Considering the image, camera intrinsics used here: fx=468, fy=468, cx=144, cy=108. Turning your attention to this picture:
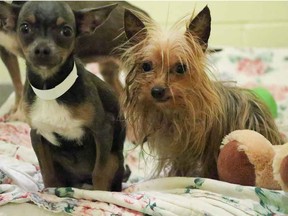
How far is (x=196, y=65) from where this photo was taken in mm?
1240

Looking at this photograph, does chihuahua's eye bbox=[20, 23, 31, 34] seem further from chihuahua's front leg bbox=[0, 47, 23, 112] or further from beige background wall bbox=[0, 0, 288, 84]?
beige background wall bbox=[0, 0, 288, 84]

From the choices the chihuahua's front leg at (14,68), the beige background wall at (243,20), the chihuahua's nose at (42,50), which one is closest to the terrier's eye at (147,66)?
the chihuahua's nose at (42,50)

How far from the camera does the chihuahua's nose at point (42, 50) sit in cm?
112

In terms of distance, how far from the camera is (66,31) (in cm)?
119

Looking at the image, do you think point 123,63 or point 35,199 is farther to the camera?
point 123,63

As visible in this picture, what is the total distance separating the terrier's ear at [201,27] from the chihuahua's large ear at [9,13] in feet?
1.52

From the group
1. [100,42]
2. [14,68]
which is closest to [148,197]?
[100,42]

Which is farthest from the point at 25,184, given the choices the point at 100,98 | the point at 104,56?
the point at 104,56

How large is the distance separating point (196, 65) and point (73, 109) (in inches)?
13.6

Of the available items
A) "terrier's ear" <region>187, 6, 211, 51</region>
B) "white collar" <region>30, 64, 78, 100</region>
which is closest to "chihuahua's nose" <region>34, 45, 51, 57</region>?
"white collar" <region>30, 64, 78, 100</region>

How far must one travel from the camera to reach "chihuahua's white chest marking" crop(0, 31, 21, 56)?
1737 mm

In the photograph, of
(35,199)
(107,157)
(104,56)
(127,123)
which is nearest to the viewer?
(35,199)

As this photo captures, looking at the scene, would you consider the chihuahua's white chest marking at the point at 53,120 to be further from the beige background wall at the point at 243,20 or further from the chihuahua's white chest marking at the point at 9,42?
the beige background wall at the point at 243,20

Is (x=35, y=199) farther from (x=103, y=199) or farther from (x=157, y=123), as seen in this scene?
(x=157, y=123)
